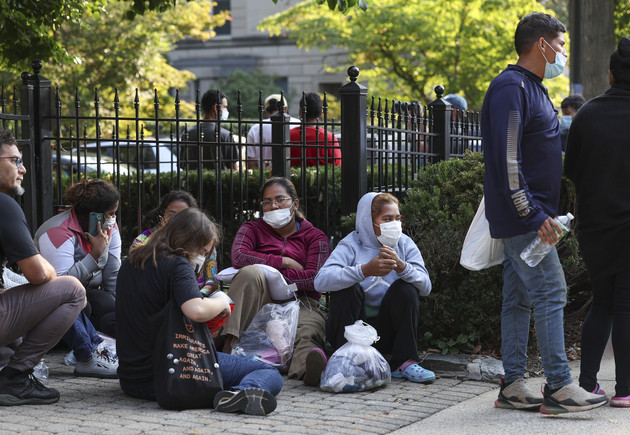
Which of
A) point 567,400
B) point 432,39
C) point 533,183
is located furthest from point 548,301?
point 432,39

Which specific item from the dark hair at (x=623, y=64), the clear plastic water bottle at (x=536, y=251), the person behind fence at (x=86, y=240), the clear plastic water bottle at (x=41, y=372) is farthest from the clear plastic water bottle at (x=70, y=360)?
the dark hair at (x=623, y=64)

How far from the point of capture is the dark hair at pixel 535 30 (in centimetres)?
503

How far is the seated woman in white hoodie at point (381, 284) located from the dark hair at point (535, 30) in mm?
1498

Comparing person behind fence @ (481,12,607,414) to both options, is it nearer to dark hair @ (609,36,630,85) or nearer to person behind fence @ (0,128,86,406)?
dark hair @ (609,36,630,85)

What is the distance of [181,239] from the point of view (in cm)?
508

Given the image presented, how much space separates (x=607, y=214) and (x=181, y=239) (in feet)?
7.72

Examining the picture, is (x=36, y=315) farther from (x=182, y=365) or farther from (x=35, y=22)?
(x=35, y=22)

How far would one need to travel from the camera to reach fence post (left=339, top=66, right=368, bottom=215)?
7000 millimetres

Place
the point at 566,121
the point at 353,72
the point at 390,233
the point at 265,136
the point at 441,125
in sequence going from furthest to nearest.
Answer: the point at 265,136 → the point at 566,121 → the point at 441,125 → the point at 353,72 → the point at 390,233

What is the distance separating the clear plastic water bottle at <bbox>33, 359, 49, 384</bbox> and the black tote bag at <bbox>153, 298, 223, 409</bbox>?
119cm

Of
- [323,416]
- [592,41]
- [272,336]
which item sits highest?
[592,41]

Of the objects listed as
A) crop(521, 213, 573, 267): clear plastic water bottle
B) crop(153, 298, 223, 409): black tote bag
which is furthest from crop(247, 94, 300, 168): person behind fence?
crop(521, 213, 573, 267): clear plastic water bottle

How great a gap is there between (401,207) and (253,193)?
2.84 metres

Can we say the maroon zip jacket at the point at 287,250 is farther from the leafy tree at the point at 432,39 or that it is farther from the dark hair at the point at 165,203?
the leafy tree at the point at 432,39
